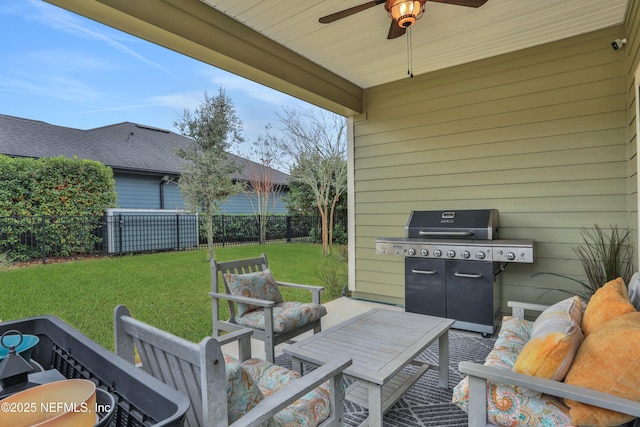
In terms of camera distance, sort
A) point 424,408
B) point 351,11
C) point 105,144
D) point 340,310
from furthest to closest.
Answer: point 105,144
point 340,310
point 351,11
point 424,408

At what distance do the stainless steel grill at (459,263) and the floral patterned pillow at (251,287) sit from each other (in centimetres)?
150

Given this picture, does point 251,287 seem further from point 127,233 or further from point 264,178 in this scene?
point 264,178

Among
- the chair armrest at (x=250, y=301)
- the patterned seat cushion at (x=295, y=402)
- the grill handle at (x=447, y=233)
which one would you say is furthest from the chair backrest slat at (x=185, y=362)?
the grill handle at (x=447, y=233)

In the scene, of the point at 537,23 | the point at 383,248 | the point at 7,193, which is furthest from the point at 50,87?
the point at 537,23

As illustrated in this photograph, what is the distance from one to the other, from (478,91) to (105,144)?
21.9ft

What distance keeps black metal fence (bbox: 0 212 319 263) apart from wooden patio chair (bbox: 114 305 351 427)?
3017 mm

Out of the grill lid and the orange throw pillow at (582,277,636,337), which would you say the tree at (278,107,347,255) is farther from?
the orange throw pillow at (582,277,636,337)

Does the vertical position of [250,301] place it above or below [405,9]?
below

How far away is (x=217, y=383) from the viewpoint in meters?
0.91

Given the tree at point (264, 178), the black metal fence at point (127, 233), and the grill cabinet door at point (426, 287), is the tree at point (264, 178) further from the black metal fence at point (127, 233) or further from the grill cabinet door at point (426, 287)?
the grill cabinet door at point (426, 287)

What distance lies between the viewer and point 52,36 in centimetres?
357

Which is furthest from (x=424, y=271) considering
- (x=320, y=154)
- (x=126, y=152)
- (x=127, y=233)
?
(x=126, y=152)

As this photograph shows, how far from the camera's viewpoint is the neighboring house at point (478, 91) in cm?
285

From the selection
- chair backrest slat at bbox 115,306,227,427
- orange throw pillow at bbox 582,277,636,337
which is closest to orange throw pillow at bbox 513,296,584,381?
orange throw pillow at bbox 582,277,636,337
